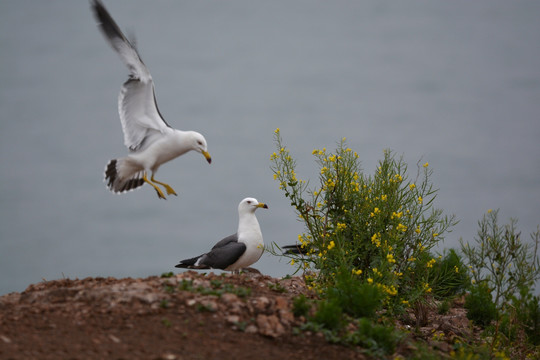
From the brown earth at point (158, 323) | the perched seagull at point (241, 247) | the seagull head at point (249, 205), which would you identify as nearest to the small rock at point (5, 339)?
the brown earth at point (158, 323)

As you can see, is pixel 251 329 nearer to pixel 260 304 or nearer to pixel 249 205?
pixel 260 304

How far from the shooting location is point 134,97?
323 inches

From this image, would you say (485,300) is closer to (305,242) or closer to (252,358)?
(305,242)

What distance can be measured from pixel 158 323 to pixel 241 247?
11.6 ft

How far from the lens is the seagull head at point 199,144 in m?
8.06

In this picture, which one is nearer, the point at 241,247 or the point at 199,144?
the point at 199,144

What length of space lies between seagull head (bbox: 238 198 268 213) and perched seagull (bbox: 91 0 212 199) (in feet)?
5.30

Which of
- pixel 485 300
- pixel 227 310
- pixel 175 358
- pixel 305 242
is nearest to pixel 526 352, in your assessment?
pixel 485 300

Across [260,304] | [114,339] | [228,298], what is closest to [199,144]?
[228,298]

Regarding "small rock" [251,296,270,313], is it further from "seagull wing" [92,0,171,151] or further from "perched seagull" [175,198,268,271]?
"seagull wing" [92,0,171,151]


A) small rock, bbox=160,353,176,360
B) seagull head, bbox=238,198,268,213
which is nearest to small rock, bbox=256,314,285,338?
small rock, bbox=160,353,176,360

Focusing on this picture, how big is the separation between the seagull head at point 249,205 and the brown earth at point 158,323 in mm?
2545

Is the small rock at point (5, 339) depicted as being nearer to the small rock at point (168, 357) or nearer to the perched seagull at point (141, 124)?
the small rock at point (168, 357)

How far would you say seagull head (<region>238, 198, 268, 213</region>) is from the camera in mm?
9500
